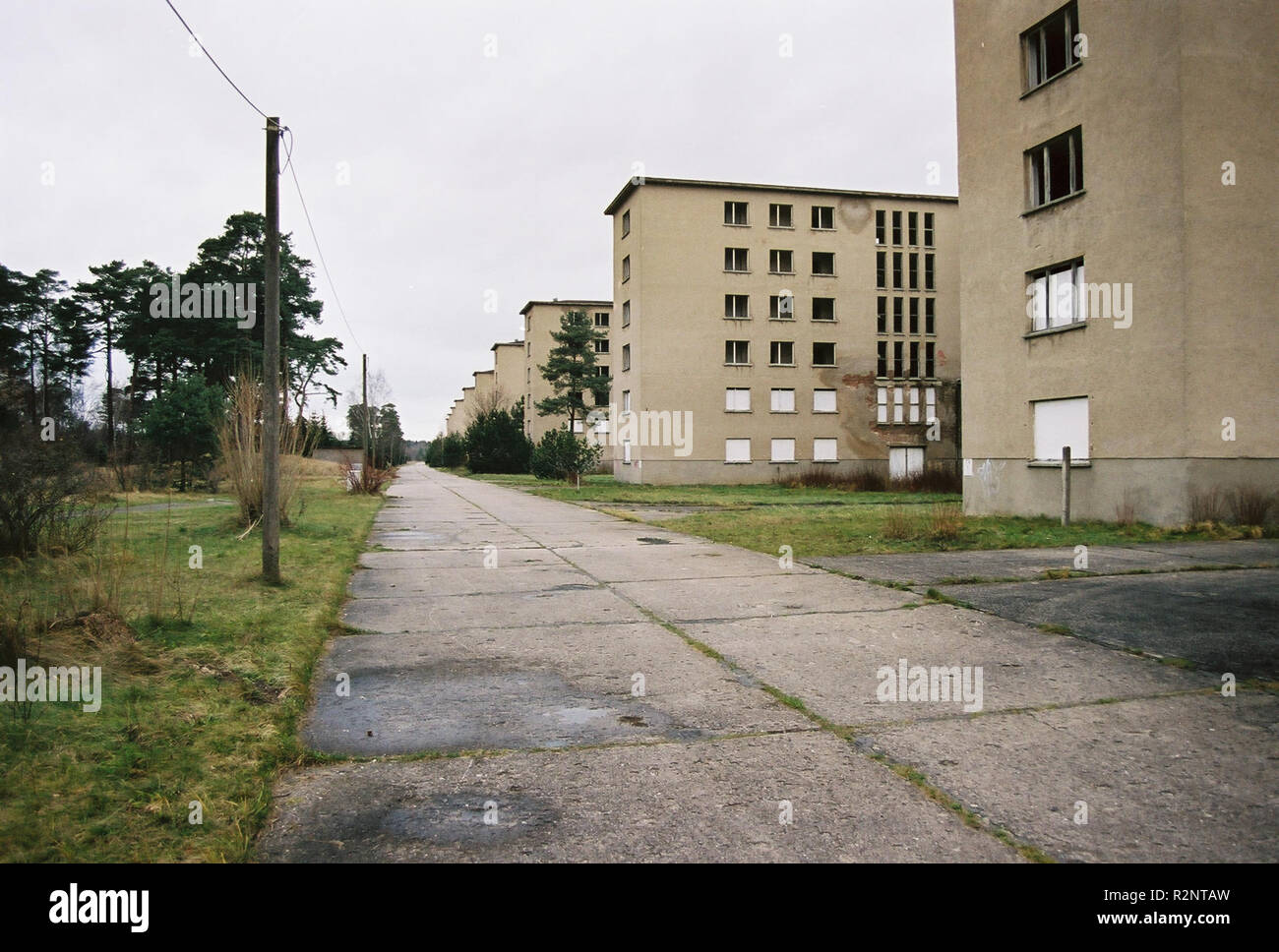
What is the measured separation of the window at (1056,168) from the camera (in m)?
17.3

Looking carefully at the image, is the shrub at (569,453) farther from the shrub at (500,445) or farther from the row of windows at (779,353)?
the shrub at (500,445)

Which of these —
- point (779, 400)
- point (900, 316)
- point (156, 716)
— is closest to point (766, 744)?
point (156, 716)

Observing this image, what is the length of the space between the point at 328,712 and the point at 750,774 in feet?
8.30

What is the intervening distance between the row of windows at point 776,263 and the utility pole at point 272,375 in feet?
125

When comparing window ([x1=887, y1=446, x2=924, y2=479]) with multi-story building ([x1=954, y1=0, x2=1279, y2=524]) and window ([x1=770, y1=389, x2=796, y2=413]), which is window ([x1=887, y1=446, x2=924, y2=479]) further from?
multi-story building ([x1=954, y1=0, x2=1279, y2=524])

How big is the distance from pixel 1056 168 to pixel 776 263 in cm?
2837

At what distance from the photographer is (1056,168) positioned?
58.9 ft

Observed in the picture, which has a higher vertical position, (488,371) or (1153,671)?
(488,371)

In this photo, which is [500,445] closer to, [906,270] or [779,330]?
[779,330]

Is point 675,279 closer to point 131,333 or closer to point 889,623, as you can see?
point 131,333

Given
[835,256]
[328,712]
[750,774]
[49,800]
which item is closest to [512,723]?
[328,712]

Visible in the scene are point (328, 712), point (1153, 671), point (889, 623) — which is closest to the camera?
point (328, 712)

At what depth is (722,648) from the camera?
20.2ft

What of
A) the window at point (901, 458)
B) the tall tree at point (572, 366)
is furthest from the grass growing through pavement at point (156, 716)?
the tall tree at point (572, 366)
